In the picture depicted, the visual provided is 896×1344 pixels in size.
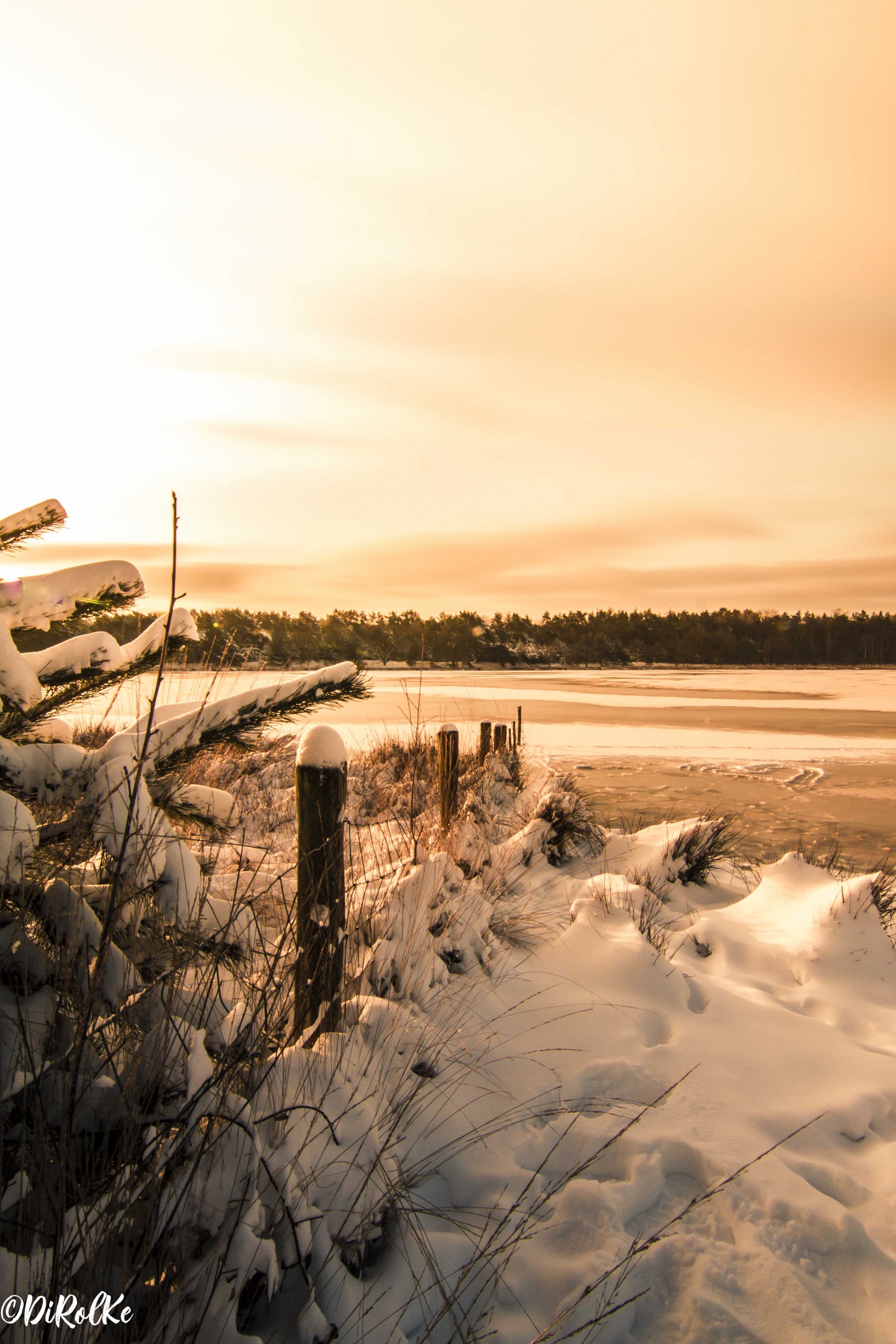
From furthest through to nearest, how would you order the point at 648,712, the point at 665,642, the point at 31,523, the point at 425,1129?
the point at 665,642, the point at 648,712, the point at 425,1129, the point at 31,523

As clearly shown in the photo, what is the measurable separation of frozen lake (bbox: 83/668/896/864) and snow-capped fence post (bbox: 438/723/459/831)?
383mm

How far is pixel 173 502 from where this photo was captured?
1.25 meters

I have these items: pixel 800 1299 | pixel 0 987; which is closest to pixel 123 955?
pixel 0 987

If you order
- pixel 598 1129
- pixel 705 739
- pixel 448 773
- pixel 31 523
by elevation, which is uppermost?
pixel 31 523

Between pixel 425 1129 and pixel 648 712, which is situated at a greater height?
pixel 425 1129

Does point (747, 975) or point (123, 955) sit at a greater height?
point (123, 955)

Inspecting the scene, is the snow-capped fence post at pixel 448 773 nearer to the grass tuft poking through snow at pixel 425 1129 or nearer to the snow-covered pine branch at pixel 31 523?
the grass tuft poking through snow at pixel 425 1129

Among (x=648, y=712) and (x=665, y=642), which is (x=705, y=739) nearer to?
(x=648, y=712)

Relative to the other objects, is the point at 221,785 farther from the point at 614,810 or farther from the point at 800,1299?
the point at 800,1299

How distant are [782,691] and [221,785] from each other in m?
24.5

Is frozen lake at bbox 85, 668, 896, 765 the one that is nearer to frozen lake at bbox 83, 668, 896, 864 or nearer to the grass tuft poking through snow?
frozen lake at bbox 83, 668, 896, 864

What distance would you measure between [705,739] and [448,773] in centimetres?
977

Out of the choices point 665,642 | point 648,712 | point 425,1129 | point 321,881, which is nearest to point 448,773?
point 321,881

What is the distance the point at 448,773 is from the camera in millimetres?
5852
